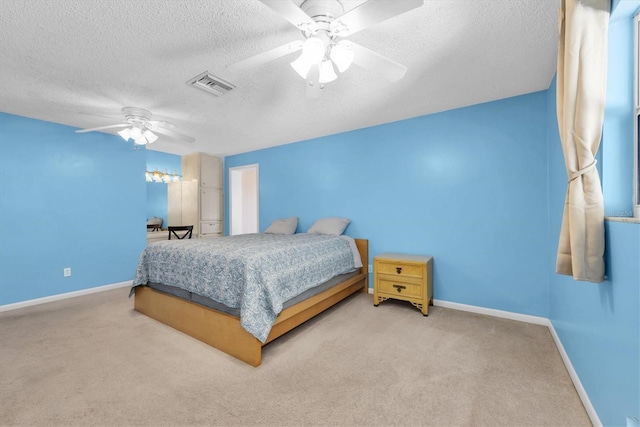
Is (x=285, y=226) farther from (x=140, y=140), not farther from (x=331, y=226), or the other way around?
(x=140, y=140)

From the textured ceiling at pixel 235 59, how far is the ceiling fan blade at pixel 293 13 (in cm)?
20

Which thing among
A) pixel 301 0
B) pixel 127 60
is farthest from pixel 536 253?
pixel 127 60

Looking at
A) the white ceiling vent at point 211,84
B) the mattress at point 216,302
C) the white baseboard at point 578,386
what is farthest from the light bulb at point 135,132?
the white baseboard at point 578,386

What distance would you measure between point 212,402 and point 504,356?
2070 mm

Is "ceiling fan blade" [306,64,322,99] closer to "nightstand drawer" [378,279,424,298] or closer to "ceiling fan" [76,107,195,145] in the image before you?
"ceiling fan" [76,107,195,145]

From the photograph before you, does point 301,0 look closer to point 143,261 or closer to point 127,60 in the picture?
point 127,60

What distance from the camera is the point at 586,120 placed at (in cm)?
121

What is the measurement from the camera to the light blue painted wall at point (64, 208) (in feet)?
10.0

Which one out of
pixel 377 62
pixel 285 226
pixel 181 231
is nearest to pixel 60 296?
pixel 181 231

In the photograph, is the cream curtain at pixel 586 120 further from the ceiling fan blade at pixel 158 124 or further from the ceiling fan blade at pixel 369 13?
the ceiling fan blade at pixel 158 124

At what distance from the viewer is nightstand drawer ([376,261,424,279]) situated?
9.16ft

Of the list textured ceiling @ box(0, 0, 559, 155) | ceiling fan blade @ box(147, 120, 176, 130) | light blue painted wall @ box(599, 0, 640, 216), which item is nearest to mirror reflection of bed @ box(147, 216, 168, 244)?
textured ceiling @ box(0, 0, 559, 155)

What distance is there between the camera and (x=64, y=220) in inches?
136

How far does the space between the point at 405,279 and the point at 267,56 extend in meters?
2.45
